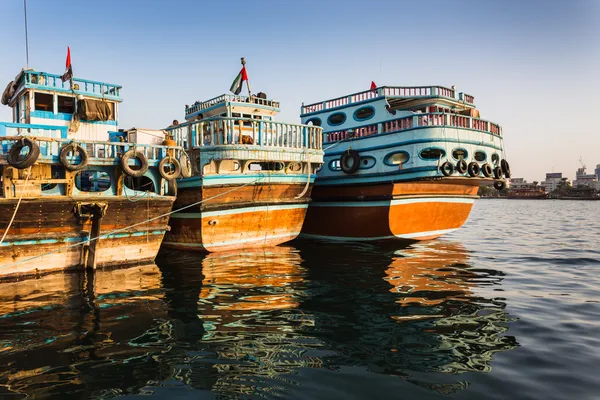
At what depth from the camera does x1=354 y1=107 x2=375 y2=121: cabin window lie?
1764cm

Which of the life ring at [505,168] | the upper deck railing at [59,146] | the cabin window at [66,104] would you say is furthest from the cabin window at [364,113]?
the cabin window at [66,104]

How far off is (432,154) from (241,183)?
7.25 m

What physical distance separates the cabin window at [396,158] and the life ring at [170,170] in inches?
322

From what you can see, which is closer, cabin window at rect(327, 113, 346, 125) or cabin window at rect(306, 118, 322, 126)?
cabin window at rect(327, 113, 346, 125)

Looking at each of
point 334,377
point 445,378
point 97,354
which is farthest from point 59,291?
point 445,378

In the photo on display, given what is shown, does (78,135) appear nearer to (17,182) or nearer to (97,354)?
(17,182)

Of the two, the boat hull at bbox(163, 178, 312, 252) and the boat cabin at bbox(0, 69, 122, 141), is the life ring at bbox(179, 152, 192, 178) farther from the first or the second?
the boat cabin at bbox(0, 69, 122, 141)

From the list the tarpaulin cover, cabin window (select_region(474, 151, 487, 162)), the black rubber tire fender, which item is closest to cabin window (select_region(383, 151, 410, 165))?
cabin window (select_region(474, 151, 487, 162))

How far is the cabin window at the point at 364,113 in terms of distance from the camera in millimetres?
17641

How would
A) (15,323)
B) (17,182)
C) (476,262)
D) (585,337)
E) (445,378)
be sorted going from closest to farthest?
(445,378) < (585,337) < (15,323) < (17,182) < (476,262)

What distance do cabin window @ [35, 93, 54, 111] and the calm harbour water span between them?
6663 mm

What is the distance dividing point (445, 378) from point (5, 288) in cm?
930

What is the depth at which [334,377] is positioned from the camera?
5.06 m

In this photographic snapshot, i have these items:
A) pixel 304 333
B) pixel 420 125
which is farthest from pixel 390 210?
pixel 304 333
